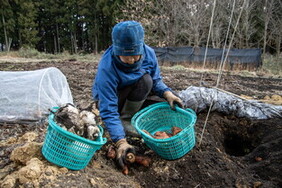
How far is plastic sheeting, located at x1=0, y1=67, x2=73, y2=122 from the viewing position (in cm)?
242

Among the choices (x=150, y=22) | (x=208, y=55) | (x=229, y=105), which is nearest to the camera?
(x=229, y=105)

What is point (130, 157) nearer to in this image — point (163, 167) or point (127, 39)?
point (163, 167)

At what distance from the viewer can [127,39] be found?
4.86 ft

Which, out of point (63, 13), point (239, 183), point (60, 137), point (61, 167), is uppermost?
point (63, 13)

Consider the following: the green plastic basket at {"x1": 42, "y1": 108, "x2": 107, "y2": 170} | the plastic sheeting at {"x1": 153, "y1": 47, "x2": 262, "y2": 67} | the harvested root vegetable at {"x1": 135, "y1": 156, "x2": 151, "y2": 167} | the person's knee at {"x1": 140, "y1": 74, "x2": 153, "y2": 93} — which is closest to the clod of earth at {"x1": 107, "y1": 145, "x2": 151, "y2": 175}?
the harvested root vegetable at {"x1": 135, "y1": 156, "x2": 151, "y2": 167}

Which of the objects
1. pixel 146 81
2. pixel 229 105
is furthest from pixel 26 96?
pixel 229 105

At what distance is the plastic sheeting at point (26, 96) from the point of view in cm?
242

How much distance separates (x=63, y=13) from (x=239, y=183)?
83.9 feet

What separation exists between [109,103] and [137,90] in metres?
0.39

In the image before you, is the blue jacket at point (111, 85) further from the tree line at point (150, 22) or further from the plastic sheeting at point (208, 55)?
the plastic sheeting at point (208, 55)

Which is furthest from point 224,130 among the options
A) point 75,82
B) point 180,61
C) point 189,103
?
point 180,61

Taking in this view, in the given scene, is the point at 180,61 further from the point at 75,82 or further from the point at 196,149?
the point at 196,149

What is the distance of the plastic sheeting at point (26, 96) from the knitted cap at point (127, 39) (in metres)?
1.23

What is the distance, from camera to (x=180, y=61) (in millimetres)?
9773
